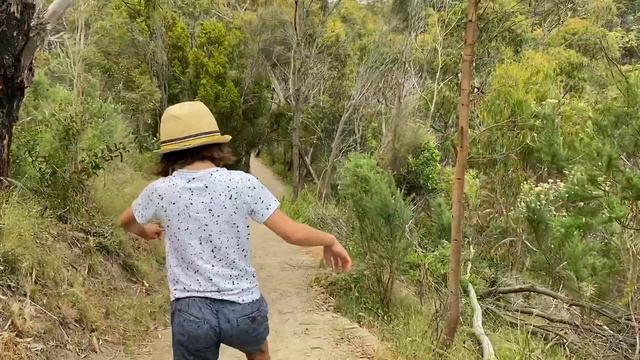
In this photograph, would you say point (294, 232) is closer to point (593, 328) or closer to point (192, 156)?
point (192, 156)

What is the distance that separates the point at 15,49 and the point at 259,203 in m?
3.51

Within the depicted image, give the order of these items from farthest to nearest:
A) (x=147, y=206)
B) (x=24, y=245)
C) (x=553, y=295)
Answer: (x=553, y=295), (x=24, y=245), (x=147, y=206)

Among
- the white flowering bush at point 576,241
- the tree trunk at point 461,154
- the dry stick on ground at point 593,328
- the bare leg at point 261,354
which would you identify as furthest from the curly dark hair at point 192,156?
the white flowering bush at point 576,241

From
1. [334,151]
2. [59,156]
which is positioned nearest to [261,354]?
[59,156]

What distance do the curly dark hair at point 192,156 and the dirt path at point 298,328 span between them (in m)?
2.68

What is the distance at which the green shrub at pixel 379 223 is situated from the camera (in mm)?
6562

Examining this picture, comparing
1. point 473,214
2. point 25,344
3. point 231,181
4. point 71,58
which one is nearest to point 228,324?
point 231,181

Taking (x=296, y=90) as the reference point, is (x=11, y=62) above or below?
above

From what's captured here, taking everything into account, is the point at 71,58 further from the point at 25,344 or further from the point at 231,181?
the point at 231,181

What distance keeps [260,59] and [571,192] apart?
47.8 ft

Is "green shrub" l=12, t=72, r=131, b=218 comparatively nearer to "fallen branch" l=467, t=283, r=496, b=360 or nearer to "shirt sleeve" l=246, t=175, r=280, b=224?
"fallen branch" l=467, t=283, r=496, b=360

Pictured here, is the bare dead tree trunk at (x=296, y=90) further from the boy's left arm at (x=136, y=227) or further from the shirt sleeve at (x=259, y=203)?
the shirt sleeve at (x=259, y=203)

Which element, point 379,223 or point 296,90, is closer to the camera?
point 379,223

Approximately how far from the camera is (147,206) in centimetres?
241
